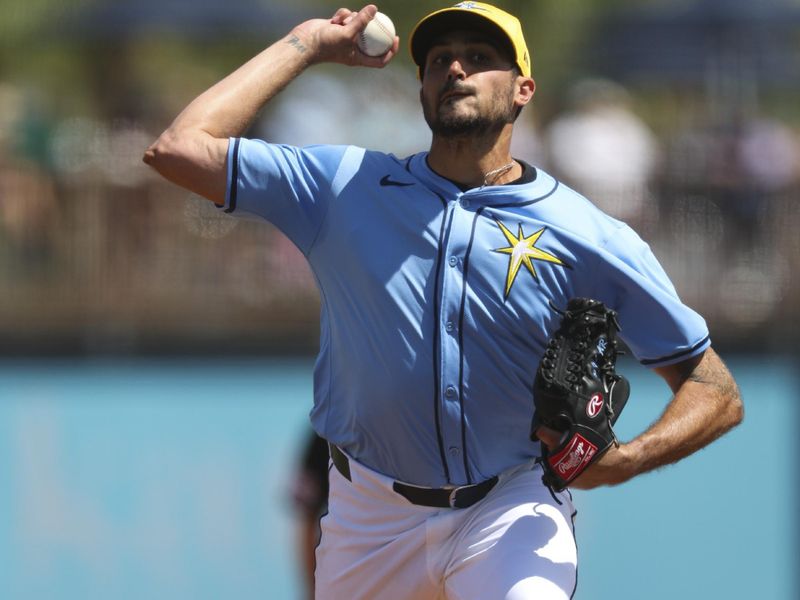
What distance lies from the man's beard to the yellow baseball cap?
0.14m

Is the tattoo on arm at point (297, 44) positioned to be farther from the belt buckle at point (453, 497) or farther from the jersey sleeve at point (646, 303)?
the belt buckle at point (453, 497)

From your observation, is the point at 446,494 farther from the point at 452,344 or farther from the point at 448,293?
the point at 448,293

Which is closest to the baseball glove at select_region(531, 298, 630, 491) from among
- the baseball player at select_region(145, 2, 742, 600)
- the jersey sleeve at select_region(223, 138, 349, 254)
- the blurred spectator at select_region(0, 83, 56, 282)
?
the baseball player at select_region(145, 2, 742, 600)

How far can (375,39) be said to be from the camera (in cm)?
538

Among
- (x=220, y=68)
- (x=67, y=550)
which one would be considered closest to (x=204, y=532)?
(x=67, y=550)

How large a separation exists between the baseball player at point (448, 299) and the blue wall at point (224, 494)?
5.65 metres

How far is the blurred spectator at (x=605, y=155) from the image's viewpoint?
11.9m

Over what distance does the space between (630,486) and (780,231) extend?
234cm

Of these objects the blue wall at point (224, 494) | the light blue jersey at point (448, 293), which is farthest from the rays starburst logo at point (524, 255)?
the blue wall at point (224, 494)

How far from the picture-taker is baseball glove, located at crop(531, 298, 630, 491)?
480 centimetres

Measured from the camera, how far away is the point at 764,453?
11.3m

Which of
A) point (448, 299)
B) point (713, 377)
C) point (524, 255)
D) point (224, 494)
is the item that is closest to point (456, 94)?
point (524, 255)

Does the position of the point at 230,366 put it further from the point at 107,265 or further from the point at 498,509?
the point at 498,509

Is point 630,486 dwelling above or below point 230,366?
below
